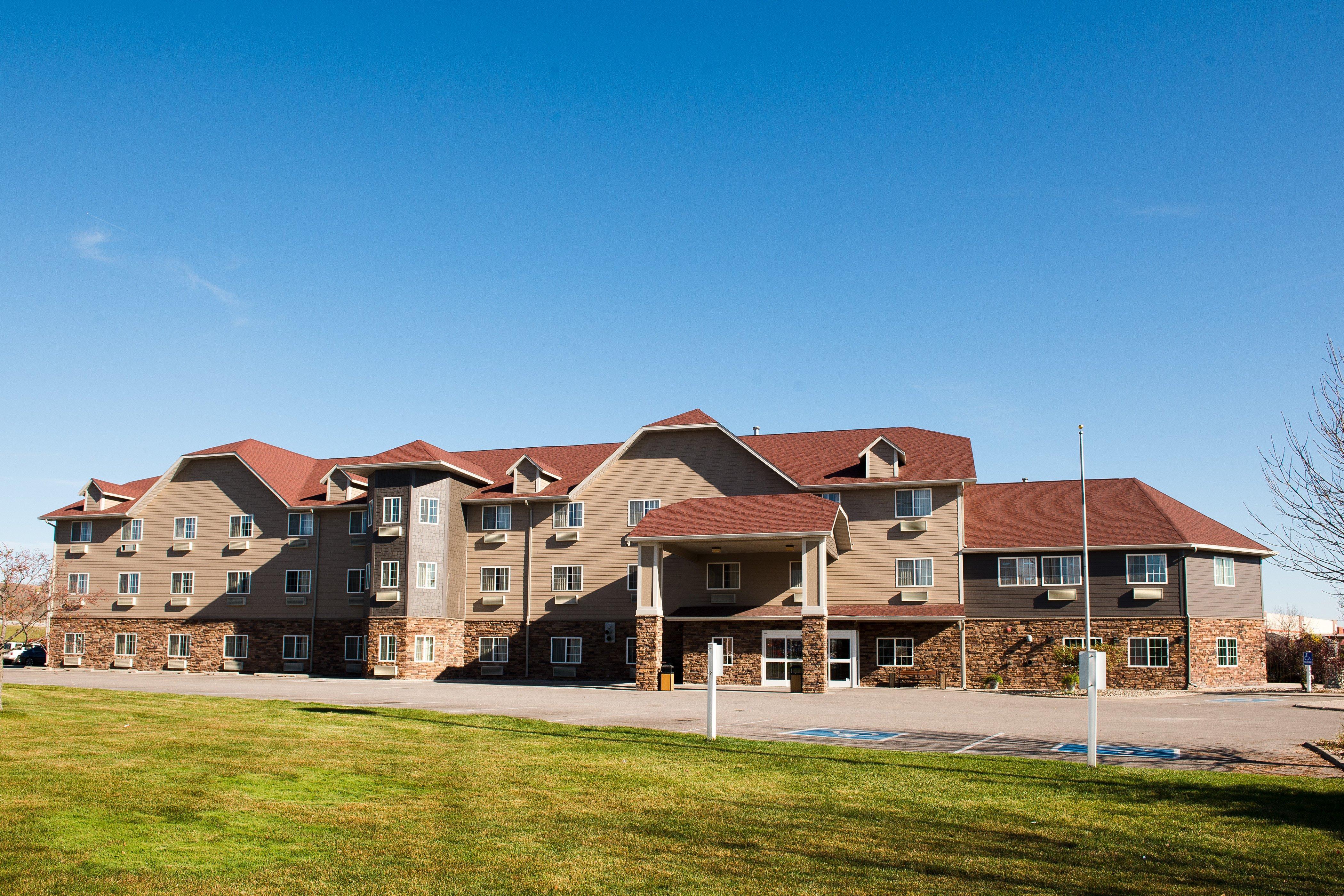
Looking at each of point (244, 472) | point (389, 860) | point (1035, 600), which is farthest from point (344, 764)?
point (244, 472)

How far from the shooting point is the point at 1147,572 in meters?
38.7

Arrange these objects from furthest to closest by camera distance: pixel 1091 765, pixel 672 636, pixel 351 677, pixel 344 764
Result: pixel 351 677, pixel 672 636, pixel 1091 765, pixel 344 764

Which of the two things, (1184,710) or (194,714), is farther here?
(1184,710)

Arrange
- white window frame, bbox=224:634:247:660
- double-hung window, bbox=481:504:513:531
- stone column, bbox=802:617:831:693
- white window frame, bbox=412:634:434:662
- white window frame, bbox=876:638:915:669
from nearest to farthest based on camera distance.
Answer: stone column, bbox=802:617:831:693
white window frame, bbox=876:638:915:669
white window frame, bbox=412:634:434:662
double-hung window, bbox=481:504:513:531
white window frame, bbox=224:634:247:660

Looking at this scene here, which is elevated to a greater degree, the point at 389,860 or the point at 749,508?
the point at 749,508

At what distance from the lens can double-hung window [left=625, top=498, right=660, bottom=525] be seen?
4341 cm

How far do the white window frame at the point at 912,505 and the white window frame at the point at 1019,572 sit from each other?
3.16m

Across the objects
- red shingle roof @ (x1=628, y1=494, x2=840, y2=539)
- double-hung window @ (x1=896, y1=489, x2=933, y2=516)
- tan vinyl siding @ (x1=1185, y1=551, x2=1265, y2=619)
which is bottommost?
tan vinyl siding @ (x1=1185, y1=551, x2=1265, y2=619)

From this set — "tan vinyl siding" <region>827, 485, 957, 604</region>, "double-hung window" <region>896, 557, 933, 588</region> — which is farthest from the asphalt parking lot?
"double-hung window" <region>896, 557, 933, 588</region>

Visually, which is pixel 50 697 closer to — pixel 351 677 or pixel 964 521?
pixel 351 677

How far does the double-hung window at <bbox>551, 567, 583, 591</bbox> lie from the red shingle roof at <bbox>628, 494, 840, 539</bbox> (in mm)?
6435

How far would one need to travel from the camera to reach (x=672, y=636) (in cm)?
4156

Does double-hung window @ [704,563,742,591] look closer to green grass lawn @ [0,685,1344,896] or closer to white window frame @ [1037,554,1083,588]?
white window frame @ [1037,554,1083,588]

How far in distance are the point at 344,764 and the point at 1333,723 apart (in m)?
21.4
